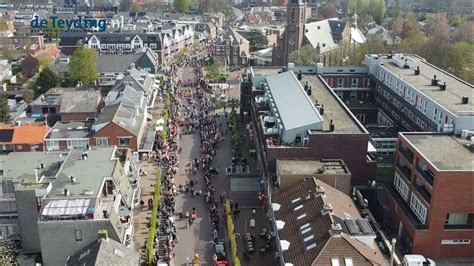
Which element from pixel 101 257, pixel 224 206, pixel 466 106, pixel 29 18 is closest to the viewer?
pixel 101 257

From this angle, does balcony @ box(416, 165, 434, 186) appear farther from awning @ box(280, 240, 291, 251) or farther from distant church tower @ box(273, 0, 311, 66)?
distant church tower @ box(273, 0, 311, 66)

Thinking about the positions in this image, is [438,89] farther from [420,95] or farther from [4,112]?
[4,112]

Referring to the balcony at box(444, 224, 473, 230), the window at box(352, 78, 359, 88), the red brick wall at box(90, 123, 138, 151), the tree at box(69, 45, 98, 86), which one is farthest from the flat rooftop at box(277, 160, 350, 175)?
the tree at box(69, 45, 98, 86)

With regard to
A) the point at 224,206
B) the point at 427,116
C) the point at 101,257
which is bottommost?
Answer: the point at 224,206

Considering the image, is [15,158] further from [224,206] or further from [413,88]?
[413,88]

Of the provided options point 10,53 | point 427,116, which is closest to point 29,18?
point 10,53

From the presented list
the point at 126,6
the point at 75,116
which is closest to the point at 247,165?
the point at 75,116

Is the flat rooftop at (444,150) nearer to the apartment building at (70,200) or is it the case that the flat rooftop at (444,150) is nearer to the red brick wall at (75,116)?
the apartment building at (70,200)
